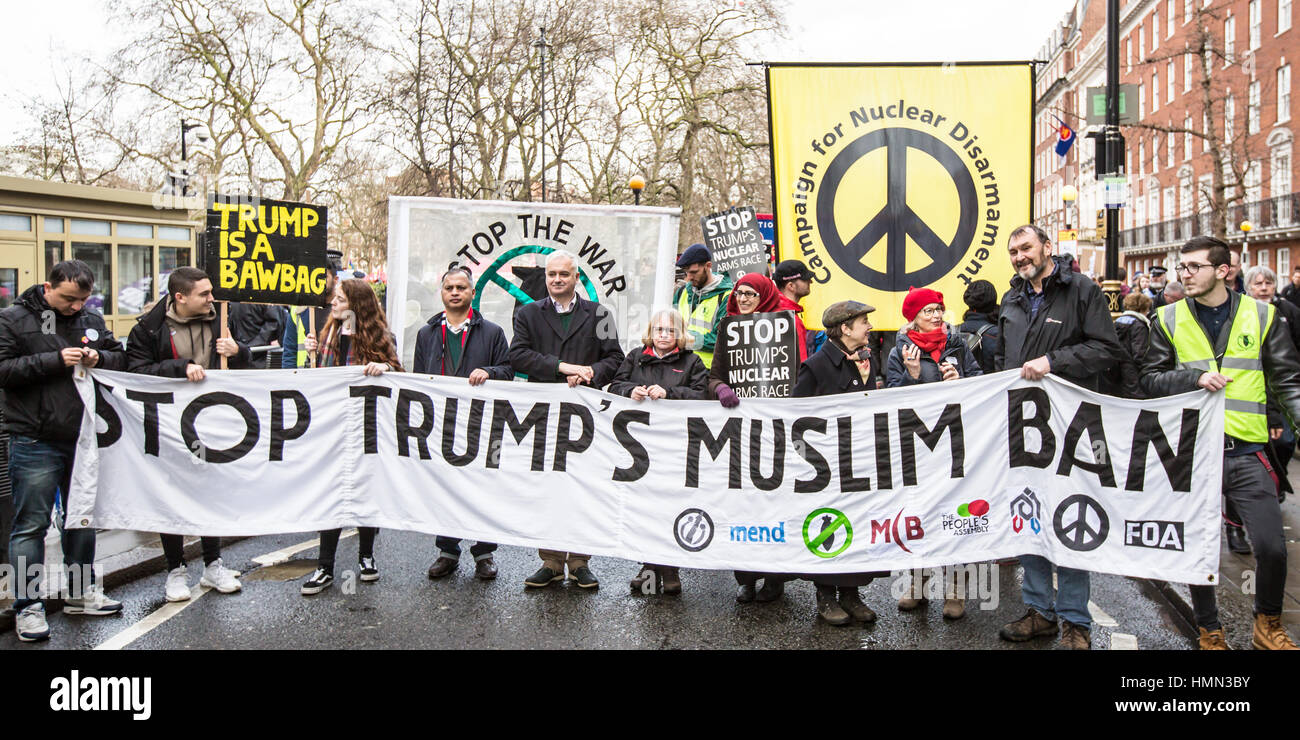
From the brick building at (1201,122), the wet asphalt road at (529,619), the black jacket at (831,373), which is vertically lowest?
the wet asphalt road at (529,619)

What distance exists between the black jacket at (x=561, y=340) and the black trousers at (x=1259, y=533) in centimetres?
337

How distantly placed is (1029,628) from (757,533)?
142 centimetres

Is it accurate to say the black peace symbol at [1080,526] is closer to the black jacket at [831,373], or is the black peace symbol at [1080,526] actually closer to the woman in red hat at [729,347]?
the black jacket at [831,373]

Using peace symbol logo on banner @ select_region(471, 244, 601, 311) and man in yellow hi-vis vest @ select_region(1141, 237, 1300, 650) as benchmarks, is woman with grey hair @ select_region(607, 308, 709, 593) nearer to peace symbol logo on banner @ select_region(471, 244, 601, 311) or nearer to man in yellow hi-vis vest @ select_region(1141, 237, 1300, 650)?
peace symbol logo on banner @ select_region(471, 244, 601, 311)

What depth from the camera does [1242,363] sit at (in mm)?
4715

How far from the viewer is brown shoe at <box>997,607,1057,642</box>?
4.85m

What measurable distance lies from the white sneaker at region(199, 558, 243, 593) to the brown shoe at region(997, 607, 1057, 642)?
4289 millimetres

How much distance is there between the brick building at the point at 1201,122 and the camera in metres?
35.0

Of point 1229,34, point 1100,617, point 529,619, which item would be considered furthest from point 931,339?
point 1229,34

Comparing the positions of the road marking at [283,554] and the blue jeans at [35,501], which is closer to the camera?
the blue jeans at [35,501]

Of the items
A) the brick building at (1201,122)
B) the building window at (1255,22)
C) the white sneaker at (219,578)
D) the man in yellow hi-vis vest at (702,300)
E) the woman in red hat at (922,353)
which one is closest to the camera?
the woman in red hat at (922,353)

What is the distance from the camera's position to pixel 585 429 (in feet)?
18.1

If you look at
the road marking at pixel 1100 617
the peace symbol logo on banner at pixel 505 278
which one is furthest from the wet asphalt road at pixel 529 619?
the peace symbol logo on banner at pixel 505 278

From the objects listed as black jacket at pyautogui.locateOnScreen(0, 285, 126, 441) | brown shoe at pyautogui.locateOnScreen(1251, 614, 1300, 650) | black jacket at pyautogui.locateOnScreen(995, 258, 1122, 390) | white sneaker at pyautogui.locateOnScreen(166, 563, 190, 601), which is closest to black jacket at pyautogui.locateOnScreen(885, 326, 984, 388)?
black jacket at pyautogui.locateOnScreen(995, 258, 1122, 390)
